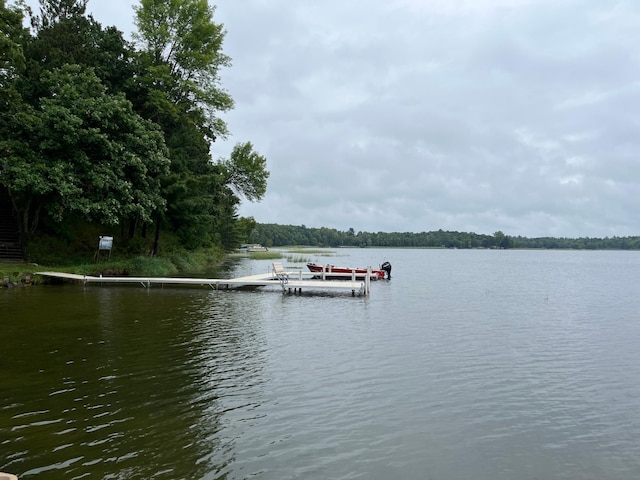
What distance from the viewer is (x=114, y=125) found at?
90.2 feet

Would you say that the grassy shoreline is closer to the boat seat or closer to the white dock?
the white dock

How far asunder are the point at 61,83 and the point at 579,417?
30.0m

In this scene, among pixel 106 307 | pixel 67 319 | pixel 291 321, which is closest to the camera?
pixel 67 319

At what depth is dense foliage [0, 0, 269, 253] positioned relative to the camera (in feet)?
82.7

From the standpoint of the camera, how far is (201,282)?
2752cm

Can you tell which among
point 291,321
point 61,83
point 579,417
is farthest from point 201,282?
point 579,417

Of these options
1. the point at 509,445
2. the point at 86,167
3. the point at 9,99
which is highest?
the point at 9,99

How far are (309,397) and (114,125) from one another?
2414 centimetres

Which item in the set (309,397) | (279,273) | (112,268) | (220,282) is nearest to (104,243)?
(112,268)

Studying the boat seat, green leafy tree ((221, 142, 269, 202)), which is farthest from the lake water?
green leafy tree ((221, 142, 269, 202))

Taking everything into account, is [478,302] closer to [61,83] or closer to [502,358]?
[502,358]

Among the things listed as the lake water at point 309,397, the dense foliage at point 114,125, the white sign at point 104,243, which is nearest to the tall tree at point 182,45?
the dense foliage at point 114,125

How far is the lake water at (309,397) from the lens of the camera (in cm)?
635

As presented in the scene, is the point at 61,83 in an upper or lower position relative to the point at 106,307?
upper
